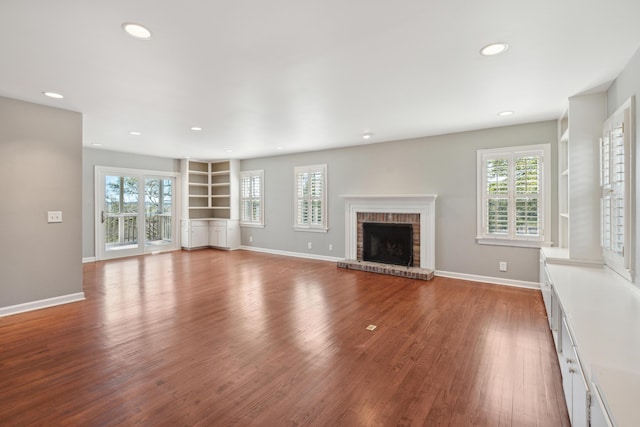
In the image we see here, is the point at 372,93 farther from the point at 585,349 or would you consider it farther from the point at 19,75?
the point at 19,75

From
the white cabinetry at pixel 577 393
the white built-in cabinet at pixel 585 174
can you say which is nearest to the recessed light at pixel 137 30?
the white cabinetry at pixel 577 393

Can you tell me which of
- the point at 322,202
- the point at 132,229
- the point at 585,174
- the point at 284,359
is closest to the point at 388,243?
the point at 322,202

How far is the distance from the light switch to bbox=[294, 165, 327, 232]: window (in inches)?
179

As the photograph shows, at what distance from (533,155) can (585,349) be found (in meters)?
4.20

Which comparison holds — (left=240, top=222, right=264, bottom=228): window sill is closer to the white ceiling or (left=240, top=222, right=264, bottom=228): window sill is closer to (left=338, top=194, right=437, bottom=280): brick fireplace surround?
(left=338, top=194, right=437, bottom=280): brick fireplace surround

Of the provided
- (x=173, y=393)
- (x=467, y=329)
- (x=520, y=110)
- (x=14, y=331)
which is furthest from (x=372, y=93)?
(x=14, y=331)

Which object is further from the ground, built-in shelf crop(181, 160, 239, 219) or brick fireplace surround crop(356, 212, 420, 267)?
built-in shelf crop(181, 160, 239, 219)

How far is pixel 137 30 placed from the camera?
7.24 feet

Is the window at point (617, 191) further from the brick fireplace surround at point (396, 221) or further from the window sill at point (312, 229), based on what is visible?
the window sill at point (312, 229)

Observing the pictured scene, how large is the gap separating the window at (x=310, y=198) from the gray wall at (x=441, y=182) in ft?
0.51

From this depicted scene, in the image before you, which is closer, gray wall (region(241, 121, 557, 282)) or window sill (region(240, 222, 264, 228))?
gray wall (region(241, 121, 557, 282))

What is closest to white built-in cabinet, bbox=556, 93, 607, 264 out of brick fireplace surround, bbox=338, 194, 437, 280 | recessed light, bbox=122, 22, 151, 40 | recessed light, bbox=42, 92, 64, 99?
brick fireplace surround, bbox=338, 194, 437, 280

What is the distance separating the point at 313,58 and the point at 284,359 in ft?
8.47

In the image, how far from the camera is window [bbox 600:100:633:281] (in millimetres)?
2561
